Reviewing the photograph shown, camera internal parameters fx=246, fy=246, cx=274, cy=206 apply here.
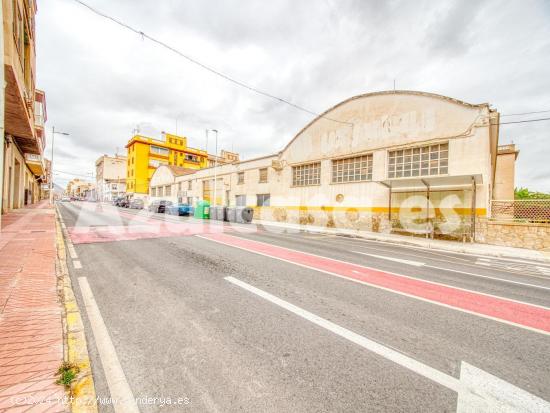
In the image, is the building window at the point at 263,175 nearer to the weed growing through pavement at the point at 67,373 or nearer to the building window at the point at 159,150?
the weed growing through pavement at the point at 67,373

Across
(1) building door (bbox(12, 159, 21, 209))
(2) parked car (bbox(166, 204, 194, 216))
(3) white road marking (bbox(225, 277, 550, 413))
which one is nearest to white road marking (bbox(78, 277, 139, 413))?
(3) white road marking (bbox(225, 277, 550, 413))

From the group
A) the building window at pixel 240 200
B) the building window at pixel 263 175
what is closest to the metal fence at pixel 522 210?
the building window at pixel 263 175

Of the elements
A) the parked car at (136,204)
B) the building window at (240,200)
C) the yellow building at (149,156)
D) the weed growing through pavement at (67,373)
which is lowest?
the weed growing through pavement at (67,373)

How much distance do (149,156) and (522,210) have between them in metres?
55.9

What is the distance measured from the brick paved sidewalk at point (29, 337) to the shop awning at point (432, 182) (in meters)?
14.1

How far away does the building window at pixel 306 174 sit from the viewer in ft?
65.8

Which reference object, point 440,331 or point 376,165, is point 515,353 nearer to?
point 440,331

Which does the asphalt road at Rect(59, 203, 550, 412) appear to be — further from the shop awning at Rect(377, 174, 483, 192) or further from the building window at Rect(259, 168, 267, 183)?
the building window at Rect(259, 168, 267, 183)

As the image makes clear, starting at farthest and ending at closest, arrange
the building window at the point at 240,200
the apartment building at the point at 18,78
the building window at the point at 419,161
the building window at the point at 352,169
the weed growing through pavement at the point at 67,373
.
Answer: the building window at the point at 240,200, the building window at the point at 352,169, the building window at the point at 419,161, the apartment building at the point at 18,78, the weed growing through pavement at the point at 67,373

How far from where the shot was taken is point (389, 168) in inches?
626

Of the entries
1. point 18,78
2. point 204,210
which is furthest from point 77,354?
point 204,210

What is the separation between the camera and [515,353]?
2773 mm

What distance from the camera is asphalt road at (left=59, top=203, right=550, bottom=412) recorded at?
2057 millimetres

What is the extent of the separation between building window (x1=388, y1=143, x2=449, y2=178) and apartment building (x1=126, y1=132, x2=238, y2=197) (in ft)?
144
